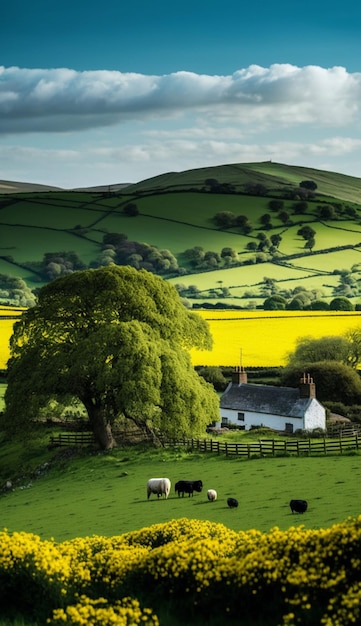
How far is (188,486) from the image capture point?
4225 centimetres

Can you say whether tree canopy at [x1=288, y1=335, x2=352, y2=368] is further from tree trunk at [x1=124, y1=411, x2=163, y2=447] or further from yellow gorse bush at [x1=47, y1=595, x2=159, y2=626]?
yellow gorse bush at [x1=47, y1=595, x2=159, y2=626]

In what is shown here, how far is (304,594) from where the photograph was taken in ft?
56.8

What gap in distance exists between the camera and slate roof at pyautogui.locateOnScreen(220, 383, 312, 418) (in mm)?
70312

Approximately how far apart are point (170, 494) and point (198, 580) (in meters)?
25.0

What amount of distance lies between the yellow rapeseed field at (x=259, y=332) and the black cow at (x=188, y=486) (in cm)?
5288

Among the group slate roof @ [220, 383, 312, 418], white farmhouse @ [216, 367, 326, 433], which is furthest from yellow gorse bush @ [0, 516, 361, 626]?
slate roof @ [220, 383, 312, 418]

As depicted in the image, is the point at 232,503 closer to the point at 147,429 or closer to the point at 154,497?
the point at 154,497

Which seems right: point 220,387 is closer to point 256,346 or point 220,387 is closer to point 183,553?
point 256,346

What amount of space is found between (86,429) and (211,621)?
47.0 meters

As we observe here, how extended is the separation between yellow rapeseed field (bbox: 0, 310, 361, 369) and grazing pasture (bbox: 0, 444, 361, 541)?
4267 centimetres

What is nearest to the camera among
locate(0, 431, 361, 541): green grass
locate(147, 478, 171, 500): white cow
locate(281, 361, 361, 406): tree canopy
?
locate(0, 431, 361, 541): green grass

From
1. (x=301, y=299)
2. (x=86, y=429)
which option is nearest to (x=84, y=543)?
(x=86, y=429)

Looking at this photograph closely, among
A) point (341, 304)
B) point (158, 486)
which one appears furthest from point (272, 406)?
point (341, 304)

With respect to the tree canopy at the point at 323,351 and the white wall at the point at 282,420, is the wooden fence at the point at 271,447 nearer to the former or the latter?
the white wall at the point at 282,420
